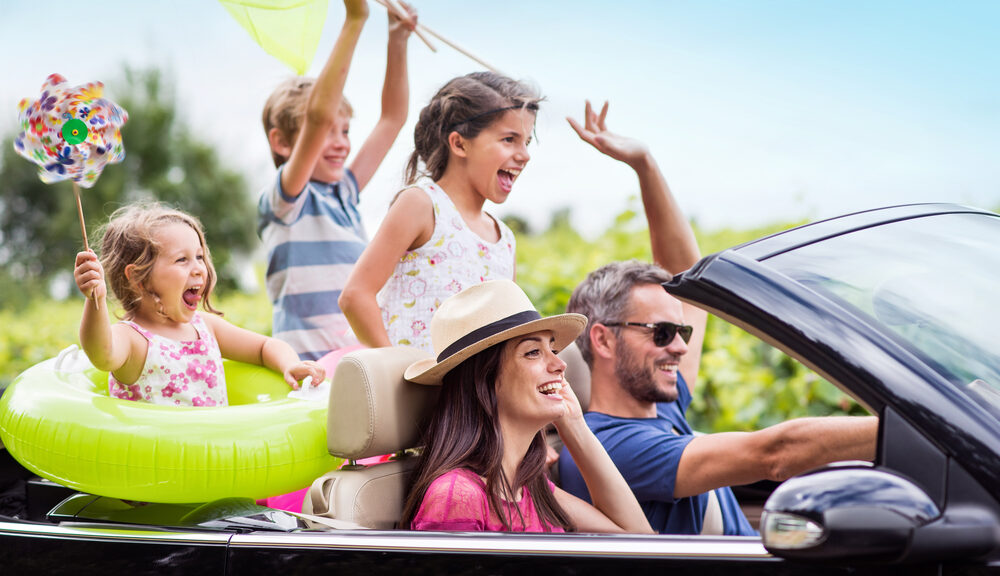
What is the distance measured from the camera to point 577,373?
2988 mm

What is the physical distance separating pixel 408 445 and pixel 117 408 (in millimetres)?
702

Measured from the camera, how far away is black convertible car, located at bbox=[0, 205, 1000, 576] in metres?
1.37

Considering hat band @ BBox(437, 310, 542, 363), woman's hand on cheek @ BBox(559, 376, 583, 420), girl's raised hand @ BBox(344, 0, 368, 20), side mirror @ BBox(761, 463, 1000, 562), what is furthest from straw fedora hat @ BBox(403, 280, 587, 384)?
girl's raised hand @ BBox(344, 0, 368, 20)

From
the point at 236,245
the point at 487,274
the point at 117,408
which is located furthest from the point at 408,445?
the point at 236,245

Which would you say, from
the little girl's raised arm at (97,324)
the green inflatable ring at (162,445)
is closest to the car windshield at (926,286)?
the green inflatable ring at (162,445)

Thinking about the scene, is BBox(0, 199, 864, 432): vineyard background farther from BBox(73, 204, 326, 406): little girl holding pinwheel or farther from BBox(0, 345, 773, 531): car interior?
BBox(0, 345, 773, 531): car interior

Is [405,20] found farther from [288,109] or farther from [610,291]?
[610,291]

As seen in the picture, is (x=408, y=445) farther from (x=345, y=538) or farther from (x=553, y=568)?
(x=553, y=568)

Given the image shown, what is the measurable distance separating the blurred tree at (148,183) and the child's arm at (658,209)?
1641cm

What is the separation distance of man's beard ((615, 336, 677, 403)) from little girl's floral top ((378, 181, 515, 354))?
0.53 meters

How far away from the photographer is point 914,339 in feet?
5.24

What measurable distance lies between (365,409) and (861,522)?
117cm

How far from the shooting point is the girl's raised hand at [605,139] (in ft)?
10.6

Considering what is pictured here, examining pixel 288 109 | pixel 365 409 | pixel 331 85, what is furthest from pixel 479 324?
pixel 288 109
